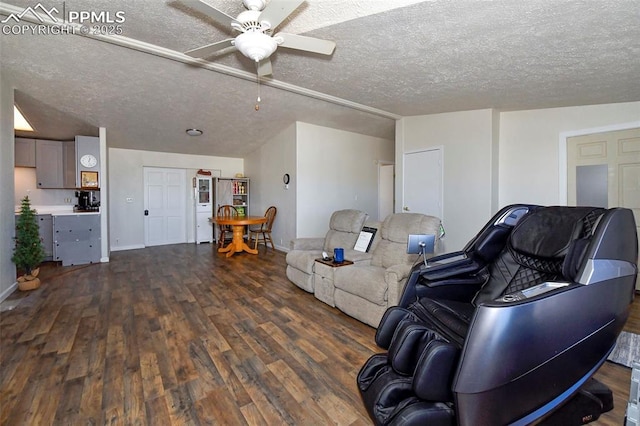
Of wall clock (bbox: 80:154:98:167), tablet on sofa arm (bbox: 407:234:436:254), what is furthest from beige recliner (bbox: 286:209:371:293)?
wall clock (bbox: 80:154:98:167)

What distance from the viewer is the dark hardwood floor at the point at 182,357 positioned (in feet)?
5.17

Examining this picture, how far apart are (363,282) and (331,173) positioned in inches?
147

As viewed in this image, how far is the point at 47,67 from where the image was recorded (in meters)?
3.27

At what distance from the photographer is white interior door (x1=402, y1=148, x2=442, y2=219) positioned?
15.1ft

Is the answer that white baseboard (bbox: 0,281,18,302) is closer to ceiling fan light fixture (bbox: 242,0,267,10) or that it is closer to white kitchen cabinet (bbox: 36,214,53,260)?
white kitchen cabinet (bbox: 36,214,53,260)

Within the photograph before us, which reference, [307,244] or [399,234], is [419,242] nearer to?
[399,234]

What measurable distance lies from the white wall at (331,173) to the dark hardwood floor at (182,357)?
2283mm

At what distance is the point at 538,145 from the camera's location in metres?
3.92

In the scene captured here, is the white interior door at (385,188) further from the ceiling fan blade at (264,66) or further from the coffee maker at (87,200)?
the coffee maker at (87,200)

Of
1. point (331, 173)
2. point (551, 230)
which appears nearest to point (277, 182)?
point (331, 173)

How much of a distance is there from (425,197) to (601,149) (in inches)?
88.0

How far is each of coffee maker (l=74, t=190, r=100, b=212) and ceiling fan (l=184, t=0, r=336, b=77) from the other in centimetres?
444

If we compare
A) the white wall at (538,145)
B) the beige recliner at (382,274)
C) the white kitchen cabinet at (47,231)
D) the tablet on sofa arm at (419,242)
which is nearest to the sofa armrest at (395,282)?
the beige recliner at (382,274)

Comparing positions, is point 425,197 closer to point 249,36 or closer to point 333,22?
point 333,22
